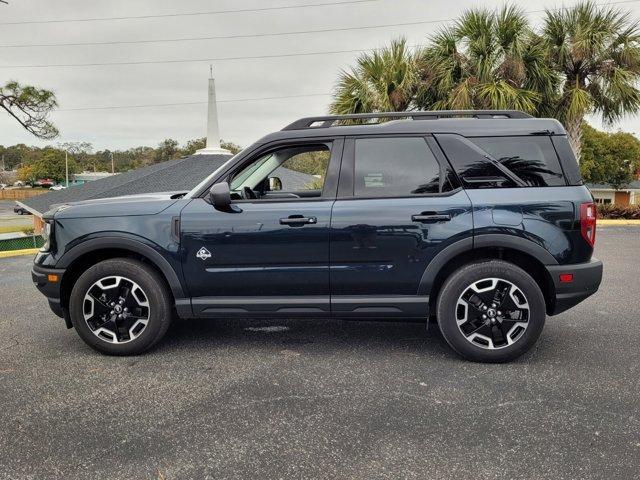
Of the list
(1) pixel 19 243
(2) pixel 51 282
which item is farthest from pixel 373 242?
(1) pixel 19 243

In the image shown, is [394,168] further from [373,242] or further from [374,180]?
[373,242]

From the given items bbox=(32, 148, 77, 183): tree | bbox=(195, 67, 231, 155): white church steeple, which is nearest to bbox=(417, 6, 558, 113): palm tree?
bbox=(195, 67, 231, 155): white church steeple

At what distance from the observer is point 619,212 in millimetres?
16969

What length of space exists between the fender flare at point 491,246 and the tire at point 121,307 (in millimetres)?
2111

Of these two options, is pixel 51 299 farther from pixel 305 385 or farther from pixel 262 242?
pixel 305 385

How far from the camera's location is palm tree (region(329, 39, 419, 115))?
48.2ft

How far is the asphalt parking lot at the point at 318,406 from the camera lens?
8.19 feet

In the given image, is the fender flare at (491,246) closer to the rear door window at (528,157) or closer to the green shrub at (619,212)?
the rear door window at (528,157)

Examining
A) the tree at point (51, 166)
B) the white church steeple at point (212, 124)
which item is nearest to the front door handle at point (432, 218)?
the white church steeple at point (212, 124)

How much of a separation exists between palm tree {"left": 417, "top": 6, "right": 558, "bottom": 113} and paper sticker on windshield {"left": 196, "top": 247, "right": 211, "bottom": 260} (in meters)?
11.7

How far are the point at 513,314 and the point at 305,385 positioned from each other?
63.5 inches

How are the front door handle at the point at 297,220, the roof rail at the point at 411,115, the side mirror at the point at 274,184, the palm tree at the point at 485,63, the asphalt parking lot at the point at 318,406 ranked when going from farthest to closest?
the palm tree at the point at 485,63 → the side mirror at the point at 274,184 → the roof rail at the point at 411,115 → the front door handle at the point at 297,220 → the asphalt parking lot at the point at 318,406

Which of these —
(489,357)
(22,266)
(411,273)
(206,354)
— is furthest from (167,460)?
(22,266)

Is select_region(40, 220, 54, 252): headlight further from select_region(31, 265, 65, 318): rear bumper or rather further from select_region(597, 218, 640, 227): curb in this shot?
select_region(597, 218, 640, 227): curb
